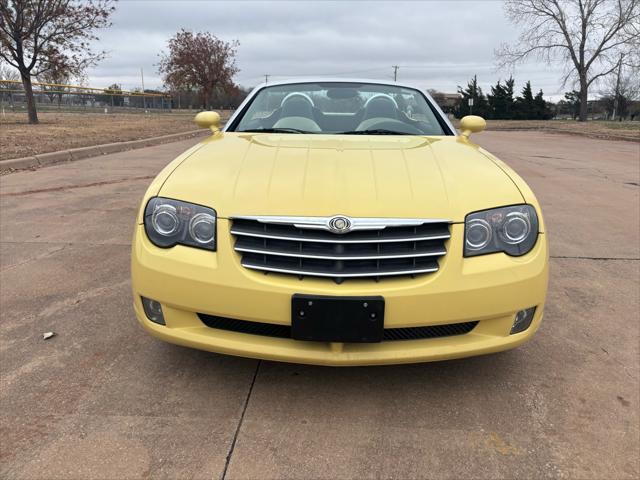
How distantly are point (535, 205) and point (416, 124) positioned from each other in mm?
1397

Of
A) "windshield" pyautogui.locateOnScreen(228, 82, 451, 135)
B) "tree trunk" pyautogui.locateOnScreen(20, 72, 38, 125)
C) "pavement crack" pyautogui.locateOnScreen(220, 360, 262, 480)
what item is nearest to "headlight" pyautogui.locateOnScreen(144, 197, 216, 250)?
"pavement crack" pyautogui.locateOnScreen(220, 360, 262, 480)

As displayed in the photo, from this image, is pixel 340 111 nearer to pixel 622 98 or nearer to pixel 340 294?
pixel 340 294

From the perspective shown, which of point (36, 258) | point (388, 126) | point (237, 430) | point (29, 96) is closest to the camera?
point (237, 430)

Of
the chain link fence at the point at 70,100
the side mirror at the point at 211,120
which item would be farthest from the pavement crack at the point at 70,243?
the chain link fence at the point at 70,100

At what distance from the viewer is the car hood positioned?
6.58ft

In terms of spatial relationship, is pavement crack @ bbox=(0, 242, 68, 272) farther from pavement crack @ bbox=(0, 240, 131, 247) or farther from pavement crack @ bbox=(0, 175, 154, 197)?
pavement crack @ bbox=(0, 175, 154, 197)

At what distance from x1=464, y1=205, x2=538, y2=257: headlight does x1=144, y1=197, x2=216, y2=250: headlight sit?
105cm

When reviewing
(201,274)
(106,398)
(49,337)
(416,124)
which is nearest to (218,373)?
(106,398)

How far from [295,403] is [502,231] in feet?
3.77

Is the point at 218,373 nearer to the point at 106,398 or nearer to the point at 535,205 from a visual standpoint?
the point at 106,398

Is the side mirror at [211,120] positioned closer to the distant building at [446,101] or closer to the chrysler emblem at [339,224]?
the chrysler emblem at [339,224]

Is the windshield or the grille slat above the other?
the windshield

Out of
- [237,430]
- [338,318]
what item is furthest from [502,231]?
[237,430]

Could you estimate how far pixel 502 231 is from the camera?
2.07 metres
